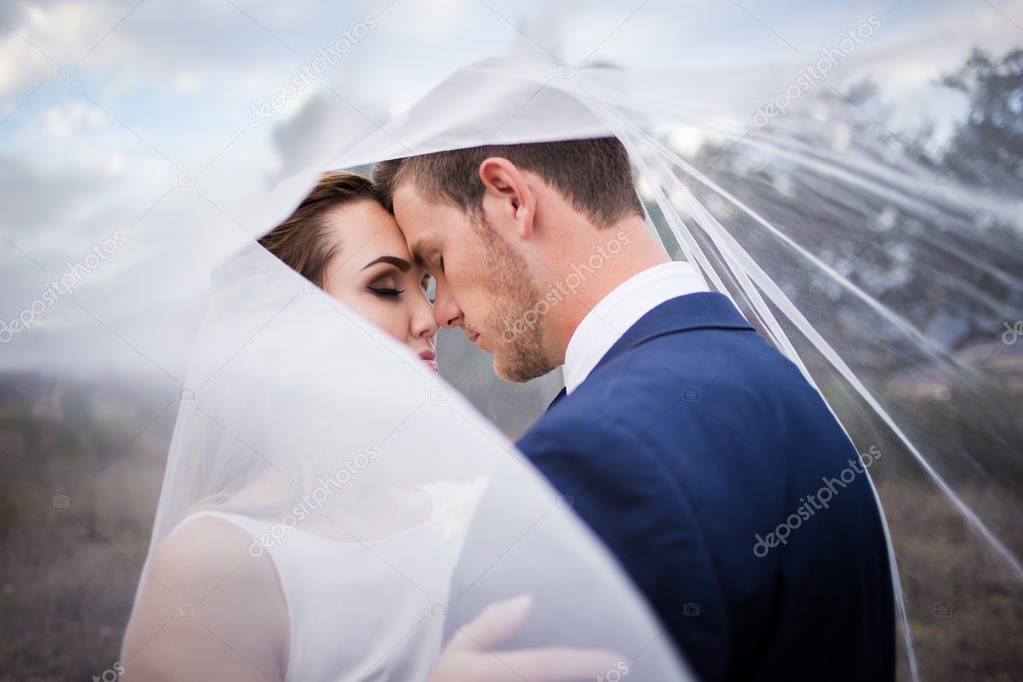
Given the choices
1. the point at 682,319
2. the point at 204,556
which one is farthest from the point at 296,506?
the point at 682,319

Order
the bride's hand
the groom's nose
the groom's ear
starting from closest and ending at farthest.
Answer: the bride's hand → the groom's ear → the groom's nose

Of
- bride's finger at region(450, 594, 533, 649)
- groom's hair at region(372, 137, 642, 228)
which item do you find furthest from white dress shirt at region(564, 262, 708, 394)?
bride's finger at region(450, 594, 533, 649)

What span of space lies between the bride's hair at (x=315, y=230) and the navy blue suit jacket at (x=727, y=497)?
40.5 inches

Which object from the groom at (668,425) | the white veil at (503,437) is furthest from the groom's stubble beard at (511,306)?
the white veil at (503,437)

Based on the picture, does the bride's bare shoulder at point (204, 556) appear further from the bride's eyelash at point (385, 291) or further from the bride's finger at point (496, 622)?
the bride's eyelash at point (385, 291)

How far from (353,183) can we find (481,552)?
4.63 feet

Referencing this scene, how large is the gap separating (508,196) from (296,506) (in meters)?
0.97

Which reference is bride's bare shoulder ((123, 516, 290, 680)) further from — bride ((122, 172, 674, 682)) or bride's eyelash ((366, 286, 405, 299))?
bride's eyelash ((366, 286, 405, 299))

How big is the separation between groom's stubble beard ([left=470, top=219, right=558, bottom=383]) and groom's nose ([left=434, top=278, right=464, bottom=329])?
0.52 feet

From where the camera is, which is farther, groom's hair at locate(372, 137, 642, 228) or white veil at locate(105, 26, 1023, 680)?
groom's hair at locate(372, 137, 642, 228)

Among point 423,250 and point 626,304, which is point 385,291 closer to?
point 423,250

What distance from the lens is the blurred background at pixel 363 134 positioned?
1.86 metres

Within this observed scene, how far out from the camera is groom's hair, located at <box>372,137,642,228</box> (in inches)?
81.8

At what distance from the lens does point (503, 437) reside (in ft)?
5.11
